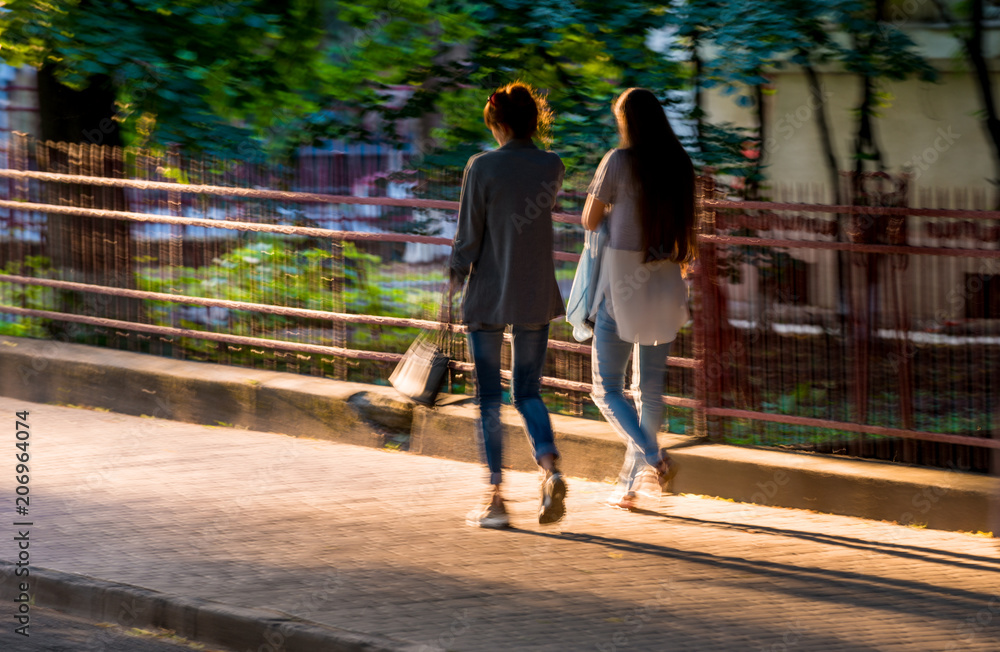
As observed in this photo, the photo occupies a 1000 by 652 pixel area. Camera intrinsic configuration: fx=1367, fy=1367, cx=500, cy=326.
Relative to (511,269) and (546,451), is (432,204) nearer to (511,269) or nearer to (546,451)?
(511,269)

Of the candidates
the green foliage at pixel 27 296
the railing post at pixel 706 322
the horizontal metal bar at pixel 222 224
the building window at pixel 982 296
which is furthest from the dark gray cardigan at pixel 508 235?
the green foliage at pixel 27 296

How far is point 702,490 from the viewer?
7074 mm

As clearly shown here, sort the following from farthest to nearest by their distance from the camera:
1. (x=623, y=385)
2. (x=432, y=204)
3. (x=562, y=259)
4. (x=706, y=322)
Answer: (x=432, y=204), (x=562, y=259), (x=706, y=322), (x=623, y=385)

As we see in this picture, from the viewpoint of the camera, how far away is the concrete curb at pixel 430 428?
6.46 m

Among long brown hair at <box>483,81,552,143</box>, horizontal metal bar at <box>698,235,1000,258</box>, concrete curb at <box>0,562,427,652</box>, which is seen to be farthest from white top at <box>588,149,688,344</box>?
concrete curb at <box>0,562,427,652</box>

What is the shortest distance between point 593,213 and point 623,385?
2.73 ft

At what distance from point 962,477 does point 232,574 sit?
3390mm

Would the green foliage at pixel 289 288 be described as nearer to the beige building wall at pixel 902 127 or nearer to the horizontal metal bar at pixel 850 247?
the horizontal metal bar at pixel 850 247

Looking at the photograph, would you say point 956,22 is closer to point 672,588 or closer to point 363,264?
point 363,264

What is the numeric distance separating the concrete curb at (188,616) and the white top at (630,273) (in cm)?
216

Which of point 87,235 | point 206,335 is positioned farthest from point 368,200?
point 87,235

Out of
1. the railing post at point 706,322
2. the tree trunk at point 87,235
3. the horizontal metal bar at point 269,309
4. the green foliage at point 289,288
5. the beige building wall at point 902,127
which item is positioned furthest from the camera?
the beige building wall at point 902,127

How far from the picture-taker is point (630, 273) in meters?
6.25

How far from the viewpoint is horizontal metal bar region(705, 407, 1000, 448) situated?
21.1 ft
